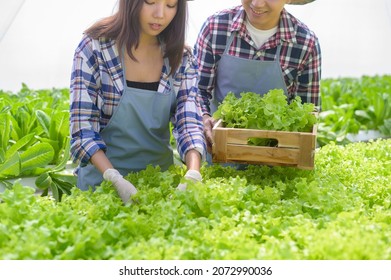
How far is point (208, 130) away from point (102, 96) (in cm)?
56

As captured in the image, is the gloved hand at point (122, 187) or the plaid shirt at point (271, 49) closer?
the gloved hand at point (122, 187)

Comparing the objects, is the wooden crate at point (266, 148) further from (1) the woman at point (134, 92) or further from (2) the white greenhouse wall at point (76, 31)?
(2) the white greenhouse wall at point (76, 31)

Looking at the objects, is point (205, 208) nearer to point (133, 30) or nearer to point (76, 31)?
point (133, 30)

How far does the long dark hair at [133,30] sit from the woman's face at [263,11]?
0.43 m

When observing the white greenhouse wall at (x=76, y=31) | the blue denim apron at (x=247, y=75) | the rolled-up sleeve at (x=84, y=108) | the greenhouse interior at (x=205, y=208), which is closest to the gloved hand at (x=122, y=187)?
the greenhouse interior at (x=205, y=208)

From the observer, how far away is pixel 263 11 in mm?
2965

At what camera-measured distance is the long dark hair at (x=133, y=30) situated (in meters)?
2.59

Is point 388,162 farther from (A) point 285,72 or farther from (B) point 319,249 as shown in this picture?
(B) point 319,249

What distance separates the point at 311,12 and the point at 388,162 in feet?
17.7

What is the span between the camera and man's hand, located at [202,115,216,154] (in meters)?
2.82

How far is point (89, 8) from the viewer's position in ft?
21.7

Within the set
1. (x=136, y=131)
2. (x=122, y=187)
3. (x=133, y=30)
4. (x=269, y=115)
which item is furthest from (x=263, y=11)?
(x=122, y=187)

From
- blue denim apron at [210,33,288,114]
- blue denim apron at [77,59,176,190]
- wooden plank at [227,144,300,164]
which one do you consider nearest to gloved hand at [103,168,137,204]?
blue denim apron at [77,59,176,190]
